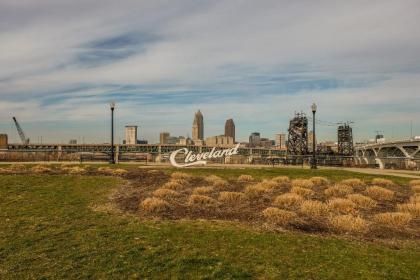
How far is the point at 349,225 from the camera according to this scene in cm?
1015

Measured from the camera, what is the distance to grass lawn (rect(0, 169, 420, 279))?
6.62 meters

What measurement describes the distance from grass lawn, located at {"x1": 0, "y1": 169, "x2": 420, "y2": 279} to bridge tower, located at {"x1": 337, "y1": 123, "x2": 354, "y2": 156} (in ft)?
343

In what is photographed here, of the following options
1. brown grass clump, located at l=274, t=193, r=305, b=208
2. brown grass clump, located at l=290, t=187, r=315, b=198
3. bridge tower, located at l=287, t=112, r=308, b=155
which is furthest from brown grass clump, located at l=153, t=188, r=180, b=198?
bridge tower, located at l=287, t=112, r=308, b=155

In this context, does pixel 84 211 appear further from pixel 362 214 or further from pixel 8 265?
pixel 362 214

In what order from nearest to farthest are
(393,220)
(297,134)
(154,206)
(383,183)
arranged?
(393,220), (154,206), (383,183), (297,134)

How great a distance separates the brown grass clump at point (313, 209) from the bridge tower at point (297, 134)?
7818 cm

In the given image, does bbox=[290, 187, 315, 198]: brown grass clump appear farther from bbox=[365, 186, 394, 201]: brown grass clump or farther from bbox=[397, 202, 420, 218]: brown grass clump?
bbox=[397, 202, 420, 218]: brown grass clump

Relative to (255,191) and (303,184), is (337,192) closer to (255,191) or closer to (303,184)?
(303,184)

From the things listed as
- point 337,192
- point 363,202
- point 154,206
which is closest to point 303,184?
point 337,192

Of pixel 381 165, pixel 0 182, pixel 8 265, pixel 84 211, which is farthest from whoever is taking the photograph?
pixel 381 165

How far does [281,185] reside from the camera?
1889cm

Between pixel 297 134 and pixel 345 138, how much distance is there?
25651mm

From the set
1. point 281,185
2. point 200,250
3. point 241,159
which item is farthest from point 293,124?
point 200,250

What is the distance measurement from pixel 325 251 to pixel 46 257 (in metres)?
6.22
